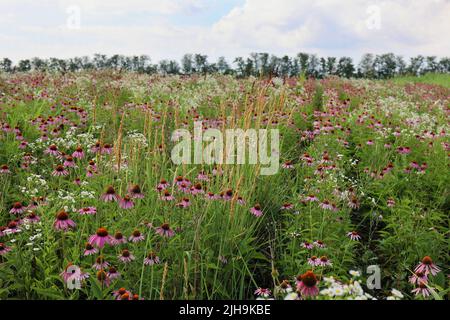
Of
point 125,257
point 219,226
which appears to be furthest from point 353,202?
point 125,257

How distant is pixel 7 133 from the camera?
207 inches

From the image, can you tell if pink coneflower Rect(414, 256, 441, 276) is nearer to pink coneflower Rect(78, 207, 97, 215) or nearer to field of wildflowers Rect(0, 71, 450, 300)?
field of wildflowers Rect(0, 71, 450, 300)

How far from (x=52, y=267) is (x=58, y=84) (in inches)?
318

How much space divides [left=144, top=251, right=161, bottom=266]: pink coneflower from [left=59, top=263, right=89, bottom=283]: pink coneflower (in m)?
0.36

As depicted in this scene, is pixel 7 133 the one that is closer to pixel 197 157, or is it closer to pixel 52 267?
pixel 197 157

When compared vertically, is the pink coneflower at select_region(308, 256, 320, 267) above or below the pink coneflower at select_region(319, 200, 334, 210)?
below

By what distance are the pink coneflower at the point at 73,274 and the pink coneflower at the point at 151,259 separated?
0.36 metres

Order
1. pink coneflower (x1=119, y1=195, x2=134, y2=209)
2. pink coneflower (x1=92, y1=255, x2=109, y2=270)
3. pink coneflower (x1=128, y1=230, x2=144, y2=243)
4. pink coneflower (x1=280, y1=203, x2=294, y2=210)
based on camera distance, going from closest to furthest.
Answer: pink coneflower (x1=92, y1=255, x2=109, y2=270) < pink coneflower (x1=128, y1=230, x2=144, y2=243) < pink coneflower (x1=119, y1=195, x2=134, y2=209) < pink coneflower (x1=280, y1=203, x2=294, y2=210)

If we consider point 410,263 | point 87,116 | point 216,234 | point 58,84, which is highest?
point 58,84

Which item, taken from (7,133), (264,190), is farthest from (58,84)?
(264,190)

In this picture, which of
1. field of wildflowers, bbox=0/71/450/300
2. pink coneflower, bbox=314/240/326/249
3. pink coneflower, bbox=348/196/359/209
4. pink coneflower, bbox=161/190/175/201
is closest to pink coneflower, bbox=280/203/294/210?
field of wildflowers, bbox=0/71/450/300

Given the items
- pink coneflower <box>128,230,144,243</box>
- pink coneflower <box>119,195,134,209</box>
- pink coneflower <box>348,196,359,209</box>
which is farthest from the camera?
pink coneflower <box>348,196,359,209</box>

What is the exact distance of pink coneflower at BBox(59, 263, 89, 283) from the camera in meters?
2.40

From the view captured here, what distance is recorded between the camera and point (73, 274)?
2398mm
